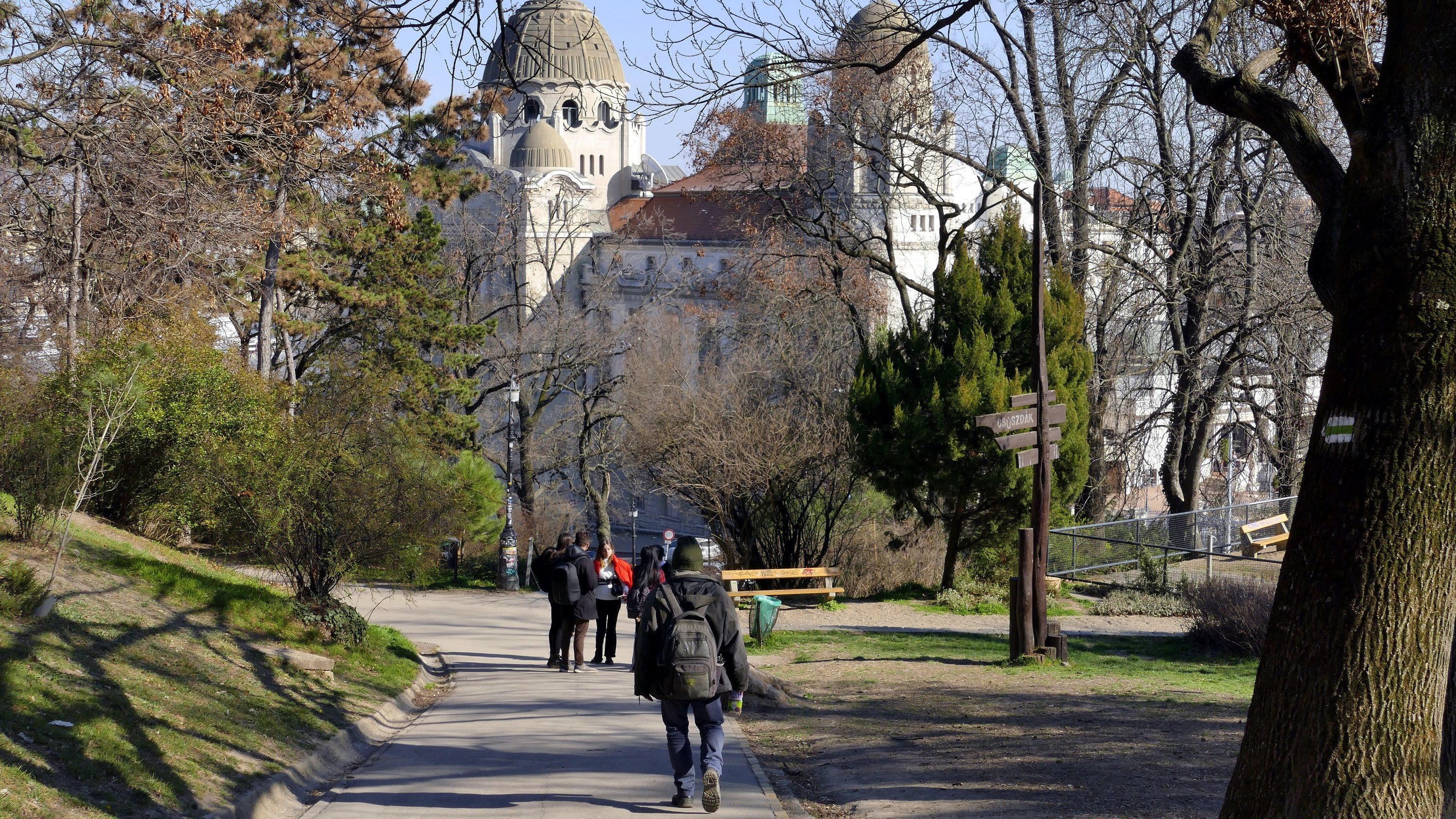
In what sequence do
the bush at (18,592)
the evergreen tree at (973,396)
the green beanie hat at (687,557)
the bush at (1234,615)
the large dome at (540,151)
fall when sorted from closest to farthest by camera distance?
the green beanie hat at (687,557)
the bush at (18,592)
the bush at (1234,615)
the evergreen tree at (973,396)
the large dome at (540,151)

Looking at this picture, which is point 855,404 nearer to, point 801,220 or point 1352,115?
point 801,220

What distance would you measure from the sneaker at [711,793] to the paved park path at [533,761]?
135 mm

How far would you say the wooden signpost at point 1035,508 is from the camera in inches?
535

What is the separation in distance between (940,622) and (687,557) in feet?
42.1

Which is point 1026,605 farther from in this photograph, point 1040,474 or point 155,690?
point 155,690

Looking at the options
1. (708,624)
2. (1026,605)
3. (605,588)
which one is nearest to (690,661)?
(708,624)

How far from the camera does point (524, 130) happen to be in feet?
297

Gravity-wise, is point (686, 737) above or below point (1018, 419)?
below

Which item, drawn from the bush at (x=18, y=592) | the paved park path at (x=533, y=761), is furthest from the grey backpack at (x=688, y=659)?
the bush at (x=18, y=592)

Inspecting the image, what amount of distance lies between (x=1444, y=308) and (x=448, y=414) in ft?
101

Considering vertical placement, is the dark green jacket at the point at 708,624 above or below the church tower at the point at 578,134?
below

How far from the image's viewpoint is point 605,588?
1316 cm

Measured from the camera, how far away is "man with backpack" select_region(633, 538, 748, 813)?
662 centimetres

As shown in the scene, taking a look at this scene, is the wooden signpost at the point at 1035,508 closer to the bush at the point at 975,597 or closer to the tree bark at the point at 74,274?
the bush at the point at 975,597
